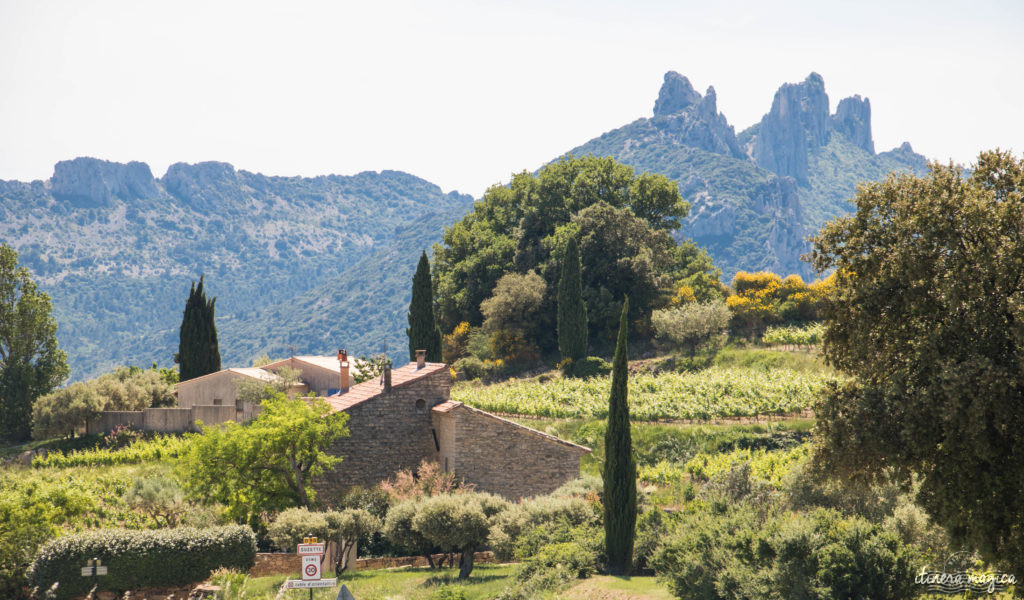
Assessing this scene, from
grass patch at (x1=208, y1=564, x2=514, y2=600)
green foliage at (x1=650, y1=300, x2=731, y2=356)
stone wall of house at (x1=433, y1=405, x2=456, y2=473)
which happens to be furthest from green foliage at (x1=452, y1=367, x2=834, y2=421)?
grass patch at (x1=208, y1=564, x2=514, y2=600)

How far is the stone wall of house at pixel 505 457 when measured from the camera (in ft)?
99.6

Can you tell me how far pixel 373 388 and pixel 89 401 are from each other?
16560mm

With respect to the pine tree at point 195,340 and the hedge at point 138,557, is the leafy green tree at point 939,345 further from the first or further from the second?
the pine tree at point 195,340

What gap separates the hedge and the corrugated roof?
7.81 meters

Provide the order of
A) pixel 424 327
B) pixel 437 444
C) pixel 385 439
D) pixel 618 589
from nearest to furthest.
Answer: pixel 618 589 → pixel 385 439 → pixel 437 444 → pixel 424 327

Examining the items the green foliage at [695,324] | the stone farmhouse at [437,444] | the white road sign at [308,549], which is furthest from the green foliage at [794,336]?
the white road sign at [308,549]

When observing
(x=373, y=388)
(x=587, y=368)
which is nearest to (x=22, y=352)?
(x=373, y=388)

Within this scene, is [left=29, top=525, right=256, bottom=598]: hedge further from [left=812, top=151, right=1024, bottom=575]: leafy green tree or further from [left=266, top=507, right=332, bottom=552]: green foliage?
[left=812, top=151, right=1024, bottom=575]: leafy green tree

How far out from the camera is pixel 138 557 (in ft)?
73.9

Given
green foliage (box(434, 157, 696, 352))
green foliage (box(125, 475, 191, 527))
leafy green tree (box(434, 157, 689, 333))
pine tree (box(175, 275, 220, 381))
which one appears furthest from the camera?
leafy green tree (box(434, 157, 689, 333))

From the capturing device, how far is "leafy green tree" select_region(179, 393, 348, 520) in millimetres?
26703

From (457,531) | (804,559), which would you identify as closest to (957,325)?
(804,559)

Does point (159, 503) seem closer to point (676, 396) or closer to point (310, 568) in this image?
point (310, 568)

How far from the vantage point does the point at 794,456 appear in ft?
97.7
